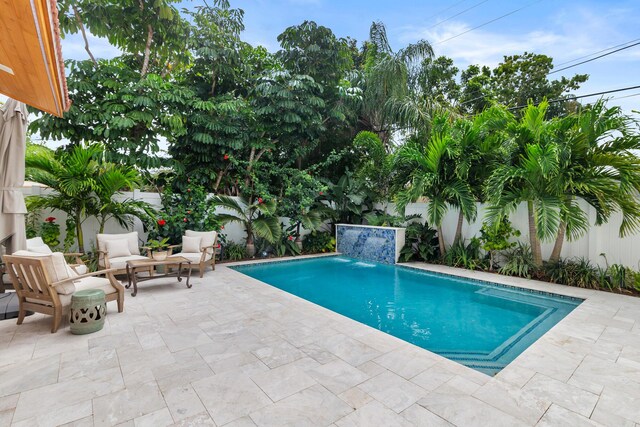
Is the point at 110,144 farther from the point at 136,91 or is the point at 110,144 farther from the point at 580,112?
the point at 580,112

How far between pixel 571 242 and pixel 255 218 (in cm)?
820

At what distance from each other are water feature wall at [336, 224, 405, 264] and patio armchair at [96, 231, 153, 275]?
6.03 metres

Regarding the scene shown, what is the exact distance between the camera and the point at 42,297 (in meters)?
3.60

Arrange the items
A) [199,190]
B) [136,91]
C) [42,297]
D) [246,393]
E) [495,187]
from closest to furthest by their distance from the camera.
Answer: [246,393] < [42,297] < [495,187] < [136,91] < [199,190]

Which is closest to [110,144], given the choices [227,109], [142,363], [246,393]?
[227,109]

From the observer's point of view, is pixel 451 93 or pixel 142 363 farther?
pixel 451 93

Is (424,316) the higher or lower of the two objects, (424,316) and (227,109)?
the lower

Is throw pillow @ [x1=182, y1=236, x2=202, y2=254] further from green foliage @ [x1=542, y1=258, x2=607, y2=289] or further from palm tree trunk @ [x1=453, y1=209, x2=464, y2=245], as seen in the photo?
green foliage @ [x1=542, y1=258, x2=607, y2=289]

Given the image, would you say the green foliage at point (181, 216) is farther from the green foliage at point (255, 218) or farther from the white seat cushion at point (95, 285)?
the white seat cushion at point (95, 285)

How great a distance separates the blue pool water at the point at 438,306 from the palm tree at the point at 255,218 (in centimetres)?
105

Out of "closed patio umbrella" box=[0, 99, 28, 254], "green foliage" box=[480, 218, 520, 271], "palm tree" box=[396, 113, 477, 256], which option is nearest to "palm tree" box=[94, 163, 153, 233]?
"closed patio umbrella" box=[0, 99, 28, 254]

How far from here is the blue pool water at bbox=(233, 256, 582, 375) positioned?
3.85 m

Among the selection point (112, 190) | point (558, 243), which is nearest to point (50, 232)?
point (112, 190)

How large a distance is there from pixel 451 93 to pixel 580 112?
1340 cm
